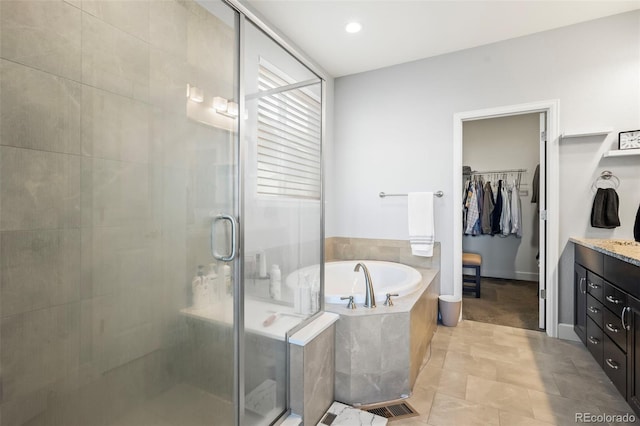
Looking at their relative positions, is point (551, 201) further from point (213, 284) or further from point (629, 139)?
point (213, 284)

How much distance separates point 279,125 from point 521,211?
4.37m

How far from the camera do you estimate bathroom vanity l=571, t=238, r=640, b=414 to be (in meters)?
1.46

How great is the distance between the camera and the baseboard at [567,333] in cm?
254

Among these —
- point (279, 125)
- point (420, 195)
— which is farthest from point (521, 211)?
point (279, 125)

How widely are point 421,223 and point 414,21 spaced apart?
1727mm

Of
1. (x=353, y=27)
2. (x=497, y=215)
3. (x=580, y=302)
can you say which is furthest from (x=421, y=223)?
(x=497, y=215)

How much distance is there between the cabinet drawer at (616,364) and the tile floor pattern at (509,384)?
0.56 ft

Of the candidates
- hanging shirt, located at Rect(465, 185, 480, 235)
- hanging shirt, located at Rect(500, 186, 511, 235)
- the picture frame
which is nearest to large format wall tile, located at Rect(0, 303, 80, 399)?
the picture frame

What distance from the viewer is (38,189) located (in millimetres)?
784

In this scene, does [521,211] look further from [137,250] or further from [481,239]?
[137,250]

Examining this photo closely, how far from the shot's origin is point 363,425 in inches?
61.9

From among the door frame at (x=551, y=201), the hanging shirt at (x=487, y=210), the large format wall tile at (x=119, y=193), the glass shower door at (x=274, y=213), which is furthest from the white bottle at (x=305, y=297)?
the hanging shirt at (x=487, y=210)

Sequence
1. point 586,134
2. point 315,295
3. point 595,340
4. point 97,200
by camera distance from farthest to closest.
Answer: point 586,134, point 595,340, point 315,295, point 97,200

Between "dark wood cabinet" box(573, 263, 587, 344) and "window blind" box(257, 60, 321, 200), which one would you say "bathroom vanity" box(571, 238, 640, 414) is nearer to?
"dark wood cabinet" box(573, 263, 587, 344)
